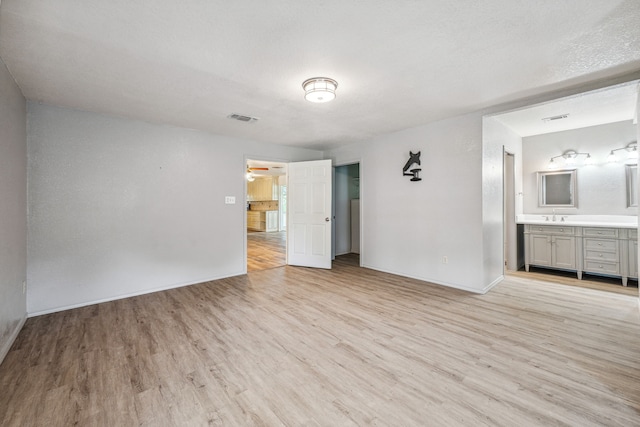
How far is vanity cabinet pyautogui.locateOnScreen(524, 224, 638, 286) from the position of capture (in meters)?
3.96

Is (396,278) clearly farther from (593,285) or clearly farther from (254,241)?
(254,241)

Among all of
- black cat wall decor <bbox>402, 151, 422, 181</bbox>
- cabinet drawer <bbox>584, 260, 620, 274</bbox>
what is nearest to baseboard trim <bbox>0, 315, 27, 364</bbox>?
black cat wall decor <bbox>402, 151, 422, 181</bbox>

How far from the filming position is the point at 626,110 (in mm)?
3787

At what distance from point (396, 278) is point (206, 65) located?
3.91m

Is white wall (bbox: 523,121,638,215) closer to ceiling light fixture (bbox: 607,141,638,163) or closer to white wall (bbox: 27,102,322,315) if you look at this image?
ceiling light fixture (bbox: 607,141,638,163)

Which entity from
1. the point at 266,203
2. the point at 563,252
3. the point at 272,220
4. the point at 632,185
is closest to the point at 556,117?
the point at 632,185

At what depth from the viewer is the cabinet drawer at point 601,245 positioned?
407 centimetres

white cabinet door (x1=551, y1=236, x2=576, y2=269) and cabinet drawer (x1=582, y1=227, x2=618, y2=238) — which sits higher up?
cabinet drawer (x1=582, y1=227, x2=618, y2=238)

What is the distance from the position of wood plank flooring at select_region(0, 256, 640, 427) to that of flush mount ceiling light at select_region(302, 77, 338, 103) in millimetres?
2338

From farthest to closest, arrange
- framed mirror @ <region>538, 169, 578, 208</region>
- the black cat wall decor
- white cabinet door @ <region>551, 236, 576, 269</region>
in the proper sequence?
framed mirror @ <region>538, 169, 578, 208</region> < white cabinet door @ <region>551, 236, 576, 269</region> < the black cat wall decor

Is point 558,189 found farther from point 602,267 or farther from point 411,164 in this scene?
point 411,164

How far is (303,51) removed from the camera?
2.14 meters

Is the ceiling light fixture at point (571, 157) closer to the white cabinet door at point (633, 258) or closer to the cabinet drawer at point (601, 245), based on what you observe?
the cabinet drawer at point (601, 245)

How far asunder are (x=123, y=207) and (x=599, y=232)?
23.3 feet
